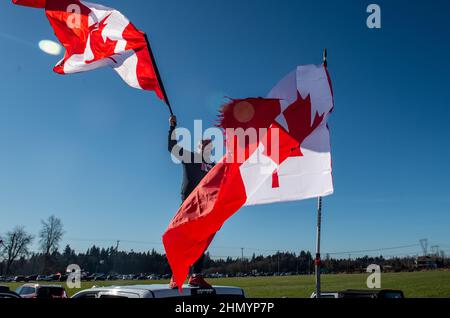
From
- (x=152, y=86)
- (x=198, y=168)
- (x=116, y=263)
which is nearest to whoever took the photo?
(x=198, y=168)

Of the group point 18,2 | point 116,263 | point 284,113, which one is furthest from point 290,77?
point 116,263

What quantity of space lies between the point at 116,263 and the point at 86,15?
13736 centimetres

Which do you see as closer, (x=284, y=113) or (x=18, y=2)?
(x=284, y=113)

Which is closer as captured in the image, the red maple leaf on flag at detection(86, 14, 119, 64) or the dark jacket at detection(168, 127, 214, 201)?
the dark jacket at detection(168, 127, 214, 201)

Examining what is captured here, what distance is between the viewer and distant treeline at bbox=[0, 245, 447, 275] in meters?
111

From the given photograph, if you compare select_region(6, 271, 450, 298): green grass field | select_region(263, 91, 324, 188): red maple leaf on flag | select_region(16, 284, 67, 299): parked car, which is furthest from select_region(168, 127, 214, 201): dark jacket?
select_region(16, 284, 67, 299): parked car

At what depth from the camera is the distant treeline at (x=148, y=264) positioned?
111400 mm

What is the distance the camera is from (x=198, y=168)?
616 centimetres

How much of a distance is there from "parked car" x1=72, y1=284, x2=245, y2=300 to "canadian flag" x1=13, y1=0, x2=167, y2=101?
12.7 ft

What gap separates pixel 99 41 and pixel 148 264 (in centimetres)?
12781

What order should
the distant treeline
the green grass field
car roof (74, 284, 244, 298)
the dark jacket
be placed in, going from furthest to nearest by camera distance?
the distant treeline
the green grass field
the dark jacket
car roof (74, 284, 244, 298)

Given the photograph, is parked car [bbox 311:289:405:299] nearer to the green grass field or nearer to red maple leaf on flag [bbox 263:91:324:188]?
red maple leaf on flag [bbox 263:91:324:188]
